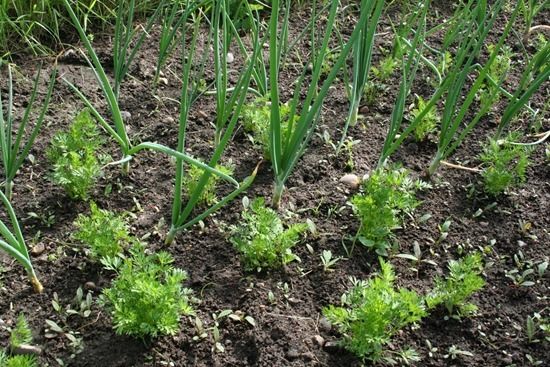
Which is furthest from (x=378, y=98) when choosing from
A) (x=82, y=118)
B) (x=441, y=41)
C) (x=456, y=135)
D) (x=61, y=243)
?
(x=61, y=243)

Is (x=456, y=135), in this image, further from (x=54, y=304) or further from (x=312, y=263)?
(x=54, y=304)

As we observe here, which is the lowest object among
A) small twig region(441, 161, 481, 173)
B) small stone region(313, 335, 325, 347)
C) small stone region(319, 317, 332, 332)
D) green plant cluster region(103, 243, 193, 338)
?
small stone region(313, 335, 325, 347)

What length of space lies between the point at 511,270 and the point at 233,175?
1.01 metres

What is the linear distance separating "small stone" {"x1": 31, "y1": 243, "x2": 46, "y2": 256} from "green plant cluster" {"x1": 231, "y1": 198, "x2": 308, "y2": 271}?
0.60 meters

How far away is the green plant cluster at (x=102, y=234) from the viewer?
199cm

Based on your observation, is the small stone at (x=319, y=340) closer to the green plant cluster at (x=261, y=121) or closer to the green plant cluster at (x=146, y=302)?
the green plant cluster at (x=146, y=302)

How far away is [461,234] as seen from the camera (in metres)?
2.37

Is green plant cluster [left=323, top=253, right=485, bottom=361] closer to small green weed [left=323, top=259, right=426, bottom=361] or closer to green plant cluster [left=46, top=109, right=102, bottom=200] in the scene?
small green weed [left=323, top=259, right=426, bottom=361]

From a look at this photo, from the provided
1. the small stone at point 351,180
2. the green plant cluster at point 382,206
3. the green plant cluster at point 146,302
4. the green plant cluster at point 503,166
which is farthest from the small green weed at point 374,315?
the green plant cluster at point 503,166

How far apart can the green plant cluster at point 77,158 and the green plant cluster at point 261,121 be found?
54cm

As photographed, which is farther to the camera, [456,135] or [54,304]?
[456,135]

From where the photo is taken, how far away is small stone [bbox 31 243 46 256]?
2146 mm

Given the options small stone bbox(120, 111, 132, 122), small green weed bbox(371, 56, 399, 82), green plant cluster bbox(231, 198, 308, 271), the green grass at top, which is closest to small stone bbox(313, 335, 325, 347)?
green plant cluster bbox(231, 198, 308, 271)

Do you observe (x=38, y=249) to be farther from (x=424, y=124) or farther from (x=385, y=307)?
(x=424, y=124)
